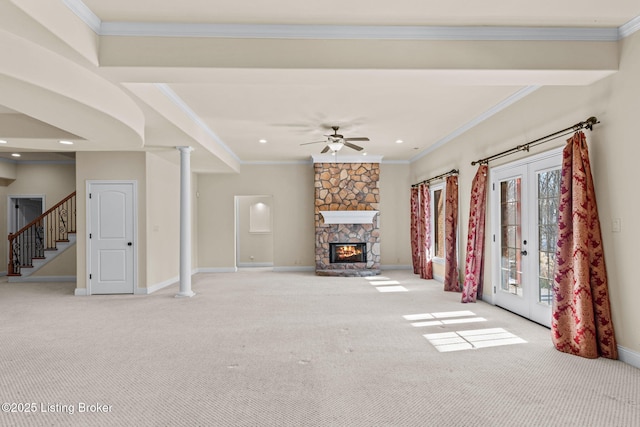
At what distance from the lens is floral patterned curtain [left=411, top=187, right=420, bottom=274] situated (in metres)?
9.12

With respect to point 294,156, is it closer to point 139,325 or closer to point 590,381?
point 139,325

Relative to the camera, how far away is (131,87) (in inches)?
150

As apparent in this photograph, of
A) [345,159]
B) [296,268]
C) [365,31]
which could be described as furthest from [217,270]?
[365,31]

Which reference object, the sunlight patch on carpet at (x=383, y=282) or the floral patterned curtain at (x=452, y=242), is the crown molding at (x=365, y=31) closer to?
the floral patterned curtain at (x=452, y=242)

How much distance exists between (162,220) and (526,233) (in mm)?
6269

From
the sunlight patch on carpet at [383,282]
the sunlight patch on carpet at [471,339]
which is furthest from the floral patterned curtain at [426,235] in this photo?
the sunlight patch on carpet at [471,339]

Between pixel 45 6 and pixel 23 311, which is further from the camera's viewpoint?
pixel 23 311

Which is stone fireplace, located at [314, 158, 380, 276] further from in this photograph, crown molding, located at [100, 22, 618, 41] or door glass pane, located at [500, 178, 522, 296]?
crown molding, located at [100, 22, 618, 41]

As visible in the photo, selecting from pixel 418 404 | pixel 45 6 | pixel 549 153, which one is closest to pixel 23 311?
pixel 45 6

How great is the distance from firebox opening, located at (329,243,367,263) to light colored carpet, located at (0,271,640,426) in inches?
152

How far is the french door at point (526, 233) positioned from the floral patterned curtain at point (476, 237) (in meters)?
0.16

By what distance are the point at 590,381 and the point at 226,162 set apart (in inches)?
276

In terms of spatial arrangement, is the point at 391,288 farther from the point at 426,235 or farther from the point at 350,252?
the point at 350,252

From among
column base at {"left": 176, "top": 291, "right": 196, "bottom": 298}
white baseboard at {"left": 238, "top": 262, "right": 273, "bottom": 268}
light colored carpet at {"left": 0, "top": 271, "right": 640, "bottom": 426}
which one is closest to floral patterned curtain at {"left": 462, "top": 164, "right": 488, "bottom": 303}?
light colored carpet at {"left": 0, "top": 271, "right": 640, "bottom": 426}
